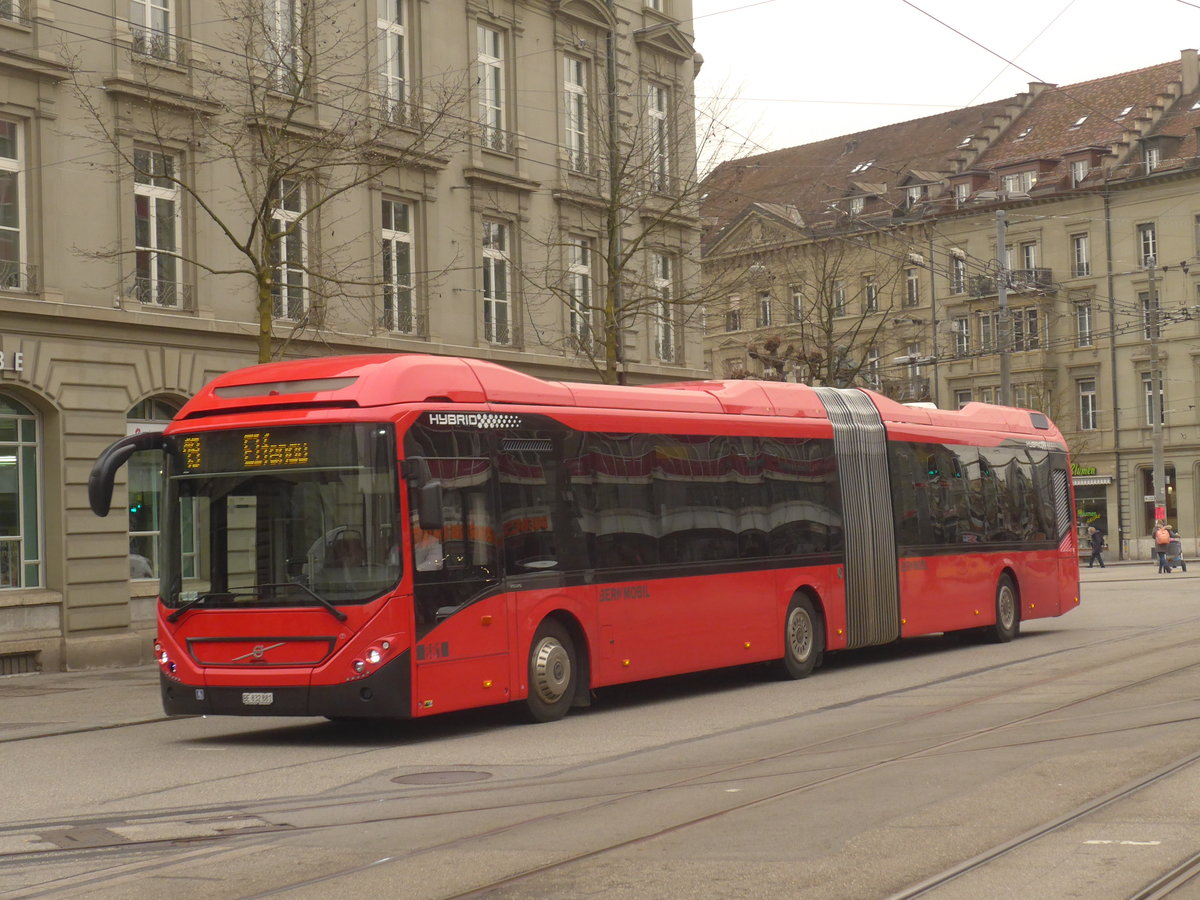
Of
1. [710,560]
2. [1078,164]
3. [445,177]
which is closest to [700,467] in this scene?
[710,560]

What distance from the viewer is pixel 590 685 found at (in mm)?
15172

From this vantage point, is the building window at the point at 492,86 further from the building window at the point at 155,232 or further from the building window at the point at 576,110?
the building window at the point at 155,232

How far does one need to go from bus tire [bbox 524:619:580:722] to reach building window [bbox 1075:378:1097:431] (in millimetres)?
56300

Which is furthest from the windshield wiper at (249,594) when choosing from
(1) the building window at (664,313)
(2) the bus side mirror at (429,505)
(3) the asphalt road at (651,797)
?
(1) the building window at (664,313)

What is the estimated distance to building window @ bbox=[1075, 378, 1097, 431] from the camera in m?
67.8

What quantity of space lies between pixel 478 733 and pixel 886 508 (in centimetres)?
782

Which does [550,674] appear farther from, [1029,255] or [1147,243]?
[1029,255]

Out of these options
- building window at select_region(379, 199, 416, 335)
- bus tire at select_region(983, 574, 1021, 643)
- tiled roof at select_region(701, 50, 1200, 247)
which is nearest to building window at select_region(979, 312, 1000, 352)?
tiled roof at select_region(701, 50, 1200, 247)

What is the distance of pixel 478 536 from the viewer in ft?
45.5

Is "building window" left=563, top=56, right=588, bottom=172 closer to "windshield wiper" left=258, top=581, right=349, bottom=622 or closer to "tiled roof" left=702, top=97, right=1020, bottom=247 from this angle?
"windshield wiper" left=258, top=581, right=349, bottom=622

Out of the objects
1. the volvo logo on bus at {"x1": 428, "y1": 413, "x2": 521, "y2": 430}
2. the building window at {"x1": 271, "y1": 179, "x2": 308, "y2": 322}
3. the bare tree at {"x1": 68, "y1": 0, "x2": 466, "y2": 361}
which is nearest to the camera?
the volvo logo on bus at {"x1": 428, "y1": 413, "x2": 521, "y2": 430}

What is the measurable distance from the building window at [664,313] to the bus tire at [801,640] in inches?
552

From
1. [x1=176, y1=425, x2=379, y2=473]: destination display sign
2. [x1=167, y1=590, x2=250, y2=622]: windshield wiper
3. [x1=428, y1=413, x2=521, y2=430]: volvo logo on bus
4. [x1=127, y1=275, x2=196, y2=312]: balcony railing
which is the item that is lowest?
[x1=167, y1=590, x2=250, y2=622]: windshield wiper

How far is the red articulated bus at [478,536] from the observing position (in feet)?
42.9
